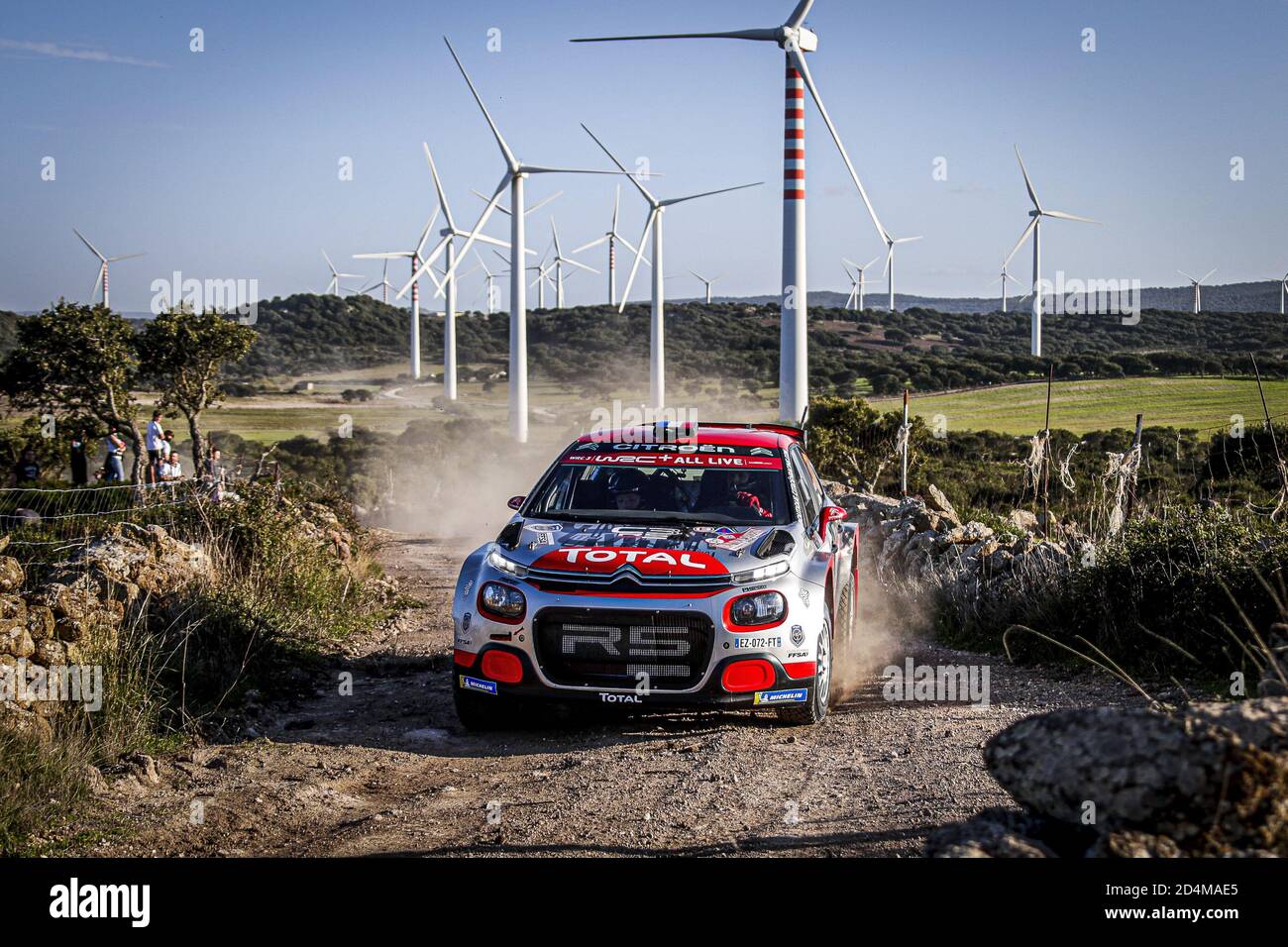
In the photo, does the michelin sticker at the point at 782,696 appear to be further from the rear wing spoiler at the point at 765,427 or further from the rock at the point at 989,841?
the rock at the point at 989,841

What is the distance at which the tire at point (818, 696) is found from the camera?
715cm

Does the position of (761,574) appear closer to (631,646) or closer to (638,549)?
(638,549)

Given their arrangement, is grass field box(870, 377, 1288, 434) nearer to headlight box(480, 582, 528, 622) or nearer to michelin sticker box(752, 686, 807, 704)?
michelin sticker box(752, 686, 807, 704)

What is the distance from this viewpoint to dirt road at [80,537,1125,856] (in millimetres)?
5234

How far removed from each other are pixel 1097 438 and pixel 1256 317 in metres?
65.8

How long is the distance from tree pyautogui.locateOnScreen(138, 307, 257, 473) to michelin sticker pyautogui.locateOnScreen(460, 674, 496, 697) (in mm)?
24458

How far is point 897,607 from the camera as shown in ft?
39.7

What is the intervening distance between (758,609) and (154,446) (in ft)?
65.3

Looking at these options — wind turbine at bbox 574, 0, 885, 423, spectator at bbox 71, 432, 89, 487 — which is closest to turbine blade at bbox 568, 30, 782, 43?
wind turbine at bbox 574, 0, 885, 423

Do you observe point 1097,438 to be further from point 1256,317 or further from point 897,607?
point 1256,317

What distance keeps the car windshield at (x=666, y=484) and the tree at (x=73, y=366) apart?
22302 millimetres

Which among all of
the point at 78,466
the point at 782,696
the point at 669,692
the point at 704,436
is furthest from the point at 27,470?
the point at 782,696
